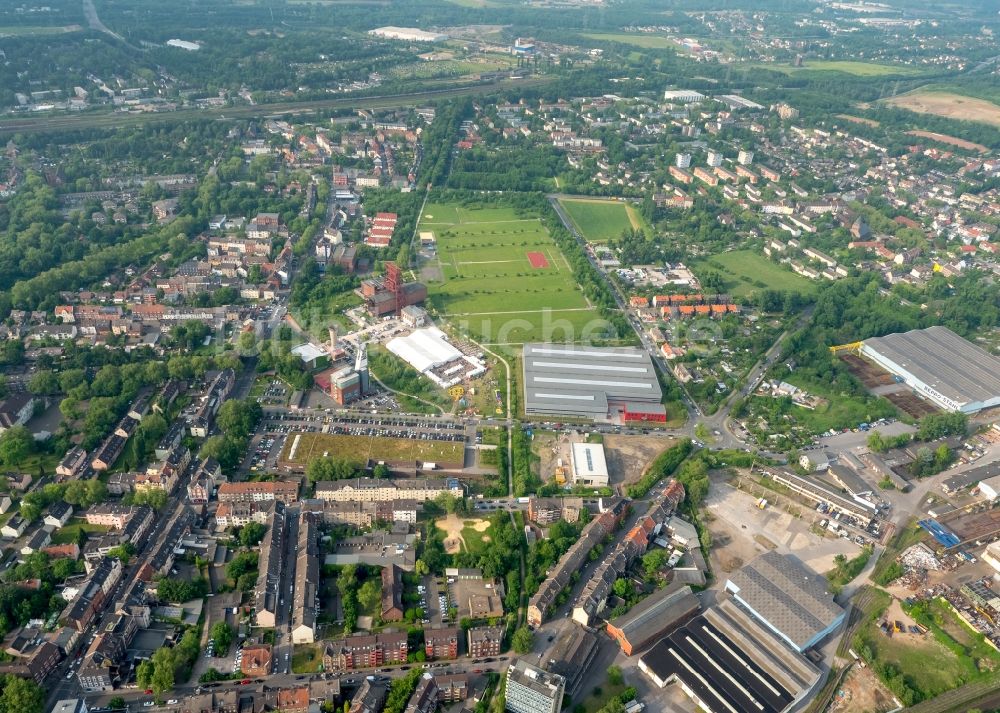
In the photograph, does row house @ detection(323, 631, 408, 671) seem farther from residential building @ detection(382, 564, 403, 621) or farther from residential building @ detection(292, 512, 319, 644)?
residential building @ detection(382, 564, 403, 621)

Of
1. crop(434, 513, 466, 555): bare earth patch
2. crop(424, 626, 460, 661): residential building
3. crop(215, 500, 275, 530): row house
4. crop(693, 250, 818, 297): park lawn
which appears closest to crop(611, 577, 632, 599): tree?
crop(434, 513, 466, 555): bare earth patch

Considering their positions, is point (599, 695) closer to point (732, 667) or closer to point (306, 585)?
point (732, 667)

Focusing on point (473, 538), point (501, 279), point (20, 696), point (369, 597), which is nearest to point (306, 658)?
point (369, 597)

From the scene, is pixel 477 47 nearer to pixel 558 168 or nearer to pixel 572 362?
pixel 558 168

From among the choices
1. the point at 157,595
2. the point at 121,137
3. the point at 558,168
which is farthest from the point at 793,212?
the point at 121,137

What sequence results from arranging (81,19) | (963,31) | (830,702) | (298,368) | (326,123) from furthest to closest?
(963,31)
(81,19)
(326,123)
(298,368)
(830,702)

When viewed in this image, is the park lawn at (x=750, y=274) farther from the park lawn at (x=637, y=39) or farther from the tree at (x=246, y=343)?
the park lawn at (x=637, y=39)

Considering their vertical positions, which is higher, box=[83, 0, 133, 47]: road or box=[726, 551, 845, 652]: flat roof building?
box=[83, 0, 133, 47]: road
